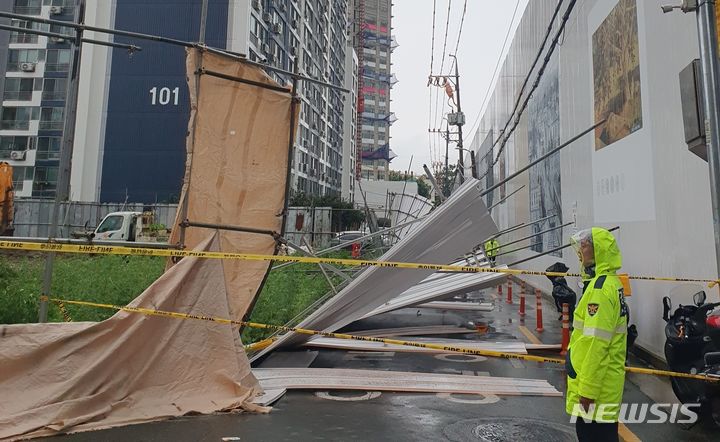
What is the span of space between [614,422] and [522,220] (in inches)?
672

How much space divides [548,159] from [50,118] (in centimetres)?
4361

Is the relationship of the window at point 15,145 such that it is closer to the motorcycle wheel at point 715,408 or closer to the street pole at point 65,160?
the street pole at point 65,160

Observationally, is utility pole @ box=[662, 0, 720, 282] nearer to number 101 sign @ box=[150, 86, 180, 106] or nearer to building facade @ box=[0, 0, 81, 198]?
number 101 sign @ box=[150, 86, 180, 106]

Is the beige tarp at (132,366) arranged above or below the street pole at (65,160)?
below

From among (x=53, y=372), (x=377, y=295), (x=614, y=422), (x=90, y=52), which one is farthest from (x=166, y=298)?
(x=90, y=52)

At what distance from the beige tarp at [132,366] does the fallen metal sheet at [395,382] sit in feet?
2.33

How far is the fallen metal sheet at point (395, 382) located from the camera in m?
5.64

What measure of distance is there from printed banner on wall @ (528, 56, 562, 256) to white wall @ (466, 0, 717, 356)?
133cm

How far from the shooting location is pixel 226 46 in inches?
1651

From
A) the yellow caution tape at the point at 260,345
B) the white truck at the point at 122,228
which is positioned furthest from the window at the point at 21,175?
the yellow caution tape at the point at 260,345

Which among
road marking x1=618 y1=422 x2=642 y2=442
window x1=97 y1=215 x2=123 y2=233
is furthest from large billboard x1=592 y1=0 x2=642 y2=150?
window x1=97 y1=215 x2=123 y2=233

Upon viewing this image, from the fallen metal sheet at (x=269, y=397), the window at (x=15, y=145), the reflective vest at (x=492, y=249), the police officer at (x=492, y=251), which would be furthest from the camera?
the window at (x=15, y=145)

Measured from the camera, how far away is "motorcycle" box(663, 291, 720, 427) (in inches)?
→ 173

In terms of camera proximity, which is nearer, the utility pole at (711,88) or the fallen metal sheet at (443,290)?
the utility pole at (711,88)
